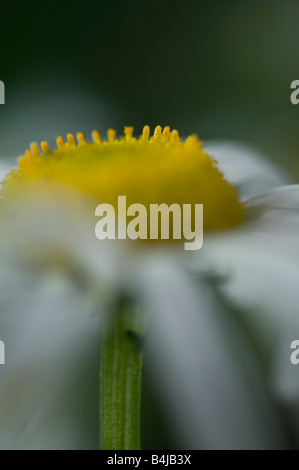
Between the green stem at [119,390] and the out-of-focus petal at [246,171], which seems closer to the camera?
the green stem at [119,390]

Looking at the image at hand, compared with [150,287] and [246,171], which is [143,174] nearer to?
[150,287]

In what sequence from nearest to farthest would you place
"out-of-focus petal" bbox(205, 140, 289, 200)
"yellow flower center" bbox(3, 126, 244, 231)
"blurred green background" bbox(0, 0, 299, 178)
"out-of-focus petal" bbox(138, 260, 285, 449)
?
"out-of-focus petal" bbox(138, 260, 285, 449)
"yellow flower center" bbox(3, 126, 244, 231)
"out-of-focus petal" bbox(205, 140, 289, 200)
"blurred green background" bbox(0, 0, 299, 178)

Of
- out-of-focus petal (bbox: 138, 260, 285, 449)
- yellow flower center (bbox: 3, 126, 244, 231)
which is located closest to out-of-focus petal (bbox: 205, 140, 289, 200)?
yellow flower center (bbox: 3, 126, 244, 231)
